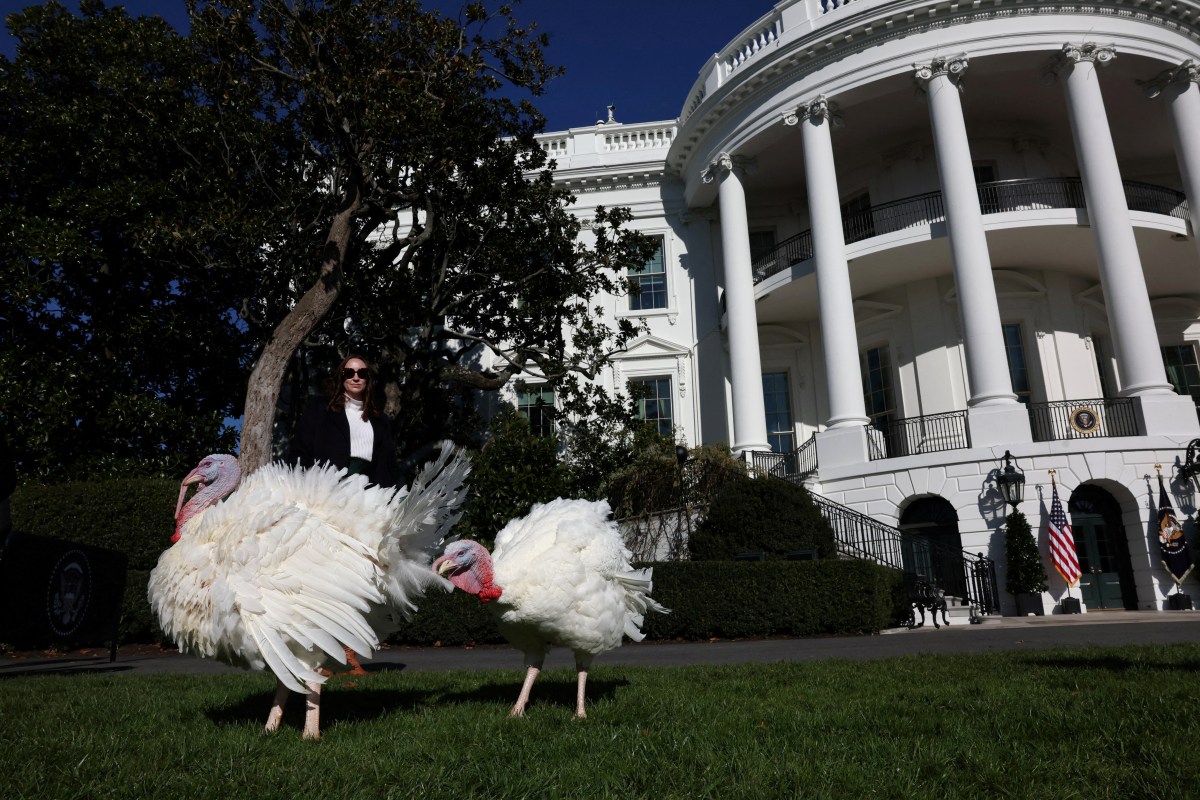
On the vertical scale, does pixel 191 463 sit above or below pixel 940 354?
below

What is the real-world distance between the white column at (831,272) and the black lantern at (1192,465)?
6.04 metres

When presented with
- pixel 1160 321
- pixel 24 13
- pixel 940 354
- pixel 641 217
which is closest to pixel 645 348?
pixel 641 217

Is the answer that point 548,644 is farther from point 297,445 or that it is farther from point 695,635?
point 695,635

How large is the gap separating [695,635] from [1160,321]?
1818 centimetres

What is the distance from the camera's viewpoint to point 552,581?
4.09 metres

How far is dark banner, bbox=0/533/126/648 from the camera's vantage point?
8.12 meters

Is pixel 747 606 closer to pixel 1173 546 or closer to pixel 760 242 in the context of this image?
pixel 1173 546

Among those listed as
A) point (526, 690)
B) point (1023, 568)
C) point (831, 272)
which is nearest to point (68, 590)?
point (526, 690)

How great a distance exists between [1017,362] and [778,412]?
630 centimetres

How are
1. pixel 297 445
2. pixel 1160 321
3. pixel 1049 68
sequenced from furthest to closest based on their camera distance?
1. pixel 1160 321
2. pixel 1049 68
3. pixel 297 445

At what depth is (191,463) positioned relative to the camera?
16078mm

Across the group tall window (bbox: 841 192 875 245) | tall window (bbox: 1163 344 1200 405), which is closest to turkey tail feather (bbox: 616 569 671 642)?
tall window (bbox: 841 192 875 245)

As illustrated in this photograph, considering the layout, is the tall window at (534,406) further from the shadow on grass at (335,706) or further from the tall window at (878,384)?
the shadow on grass at (335,706)

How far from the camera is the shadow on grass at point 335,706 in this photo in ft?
13.7
